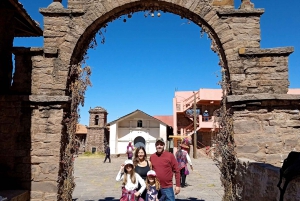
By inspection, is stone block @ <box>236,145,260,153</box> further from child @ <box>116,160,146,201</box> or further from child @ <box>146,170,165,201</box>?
child @ <box>116,160,146,201</box>

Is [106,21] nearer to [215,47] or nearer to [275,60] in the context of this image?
[215,47]

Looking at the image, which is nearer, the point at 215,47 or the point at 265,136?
the point at 265,136

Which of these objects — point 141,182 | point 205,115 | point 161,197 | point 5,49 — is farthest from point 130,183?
point 205,115

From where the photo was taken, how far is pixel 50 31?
16.7 feet

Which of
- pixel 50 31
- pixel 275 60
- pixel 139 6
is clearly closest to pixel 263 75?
pixel 275 60

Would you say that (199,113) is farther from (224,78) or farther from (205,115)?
(224,78)

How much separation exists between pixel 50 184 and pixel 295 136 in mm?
4292

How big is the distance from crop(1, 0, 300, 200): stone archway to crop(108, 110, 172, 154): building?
23.3m

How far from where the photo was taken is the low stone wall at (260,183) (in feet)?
8.02

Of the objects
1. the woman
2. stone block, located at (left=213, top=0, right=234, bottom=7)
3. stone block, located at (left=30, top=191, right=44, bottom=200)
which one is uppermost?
stone block, located at (left=213, top=0, right=234, bottom=7)

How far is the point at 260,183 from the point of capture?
3.47 metres

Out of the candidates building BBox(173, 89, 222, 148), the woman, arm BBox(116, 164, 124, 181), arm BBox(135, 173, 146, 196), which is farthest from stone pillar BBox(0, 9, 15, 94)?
building BBox(173, 89, 222, 148)

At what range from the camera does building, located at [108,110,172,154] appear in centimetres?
2842

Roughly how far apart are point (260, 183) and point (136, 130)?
25.8m
